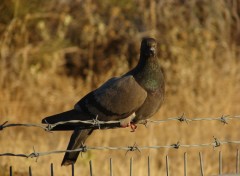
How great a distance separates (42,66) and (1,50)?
0.82 meters

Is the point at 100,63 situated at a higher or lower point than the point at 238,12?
lower

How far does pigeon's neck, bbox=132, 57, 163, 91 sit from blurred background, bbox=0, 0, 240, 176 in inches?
113

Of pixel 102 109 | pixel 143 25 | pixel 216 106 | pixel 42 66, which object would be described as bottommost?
pixel 102 109

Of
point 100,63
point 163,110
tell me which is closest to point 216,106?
point 163,110

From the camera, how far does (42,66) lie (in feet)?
34.8

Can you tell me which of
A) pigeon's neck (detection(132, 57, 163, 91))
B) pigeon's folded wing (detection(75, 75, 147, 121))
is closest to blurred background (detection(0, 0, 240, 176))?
pigeon's neck (detection(132, 57, 163, 91))

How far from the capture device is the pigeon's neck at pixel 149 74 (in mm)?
5016

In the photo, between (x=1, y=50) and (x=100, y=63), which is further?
(x=100, y=63)

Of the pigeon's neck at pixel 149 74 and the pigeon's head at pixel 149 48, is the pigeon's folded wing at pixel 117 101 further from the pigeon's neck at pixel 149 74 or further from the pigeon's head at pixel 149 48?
the pigeon's head at pixel 149 48

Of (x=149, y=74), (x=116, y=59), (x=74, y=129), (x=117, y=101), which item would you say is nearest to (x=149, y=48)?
(x=149, y=74)

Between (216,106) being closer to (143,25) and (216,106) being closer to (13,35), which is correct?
(143,25)

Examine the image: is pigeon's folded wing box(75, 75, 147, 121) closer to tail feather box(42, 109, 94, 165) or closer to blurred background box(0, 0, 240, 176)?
tail feather box(42, 109, 94, 165)

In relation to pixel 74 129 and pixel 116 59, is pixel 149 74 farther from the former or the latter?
pixel 116 59

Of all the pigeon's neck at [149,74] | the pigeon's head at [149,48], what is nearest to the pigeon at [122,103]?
the pigeon's neck at [149,74]
